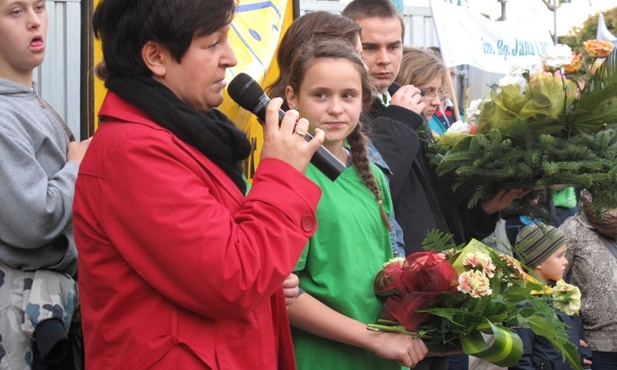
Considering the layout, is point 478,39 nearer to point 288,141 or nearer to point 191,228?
point 288,141

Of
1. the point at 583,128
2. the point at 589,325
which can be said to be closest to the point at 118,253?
the point at 583,128

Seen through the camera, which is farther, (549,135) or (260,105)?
(549,135)

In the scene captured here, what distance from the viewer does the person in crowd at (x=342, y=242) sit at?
3227 millimetres

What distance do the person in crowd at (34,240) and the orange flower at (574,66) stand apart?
1.84 metres

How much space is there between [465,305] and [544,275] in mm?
3211

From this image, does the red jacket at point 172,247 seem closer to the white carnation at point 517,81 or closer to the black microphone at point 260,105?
the black microphone at point 260,105

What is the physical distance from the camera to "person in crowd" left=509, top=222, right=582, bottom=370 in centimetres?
586

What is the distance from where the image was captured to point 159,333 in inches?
91.8

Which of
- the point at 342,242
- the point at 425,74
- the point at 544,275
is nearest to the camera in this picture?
the point at 342,242

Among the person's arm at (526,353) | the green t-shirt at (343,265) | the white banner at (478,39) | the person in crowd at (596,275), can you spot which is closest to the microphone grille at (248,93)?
the green t-shirt at (343,265)

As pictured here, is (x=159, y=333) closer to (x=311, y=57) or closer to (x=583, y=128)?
(x=311, y=57)

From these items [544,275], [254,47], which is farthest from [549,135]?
[544,275]

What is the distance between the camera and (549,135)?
12.4ft

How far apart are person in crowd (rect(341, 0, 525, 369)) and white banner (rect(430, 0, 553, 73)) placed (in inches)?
126
